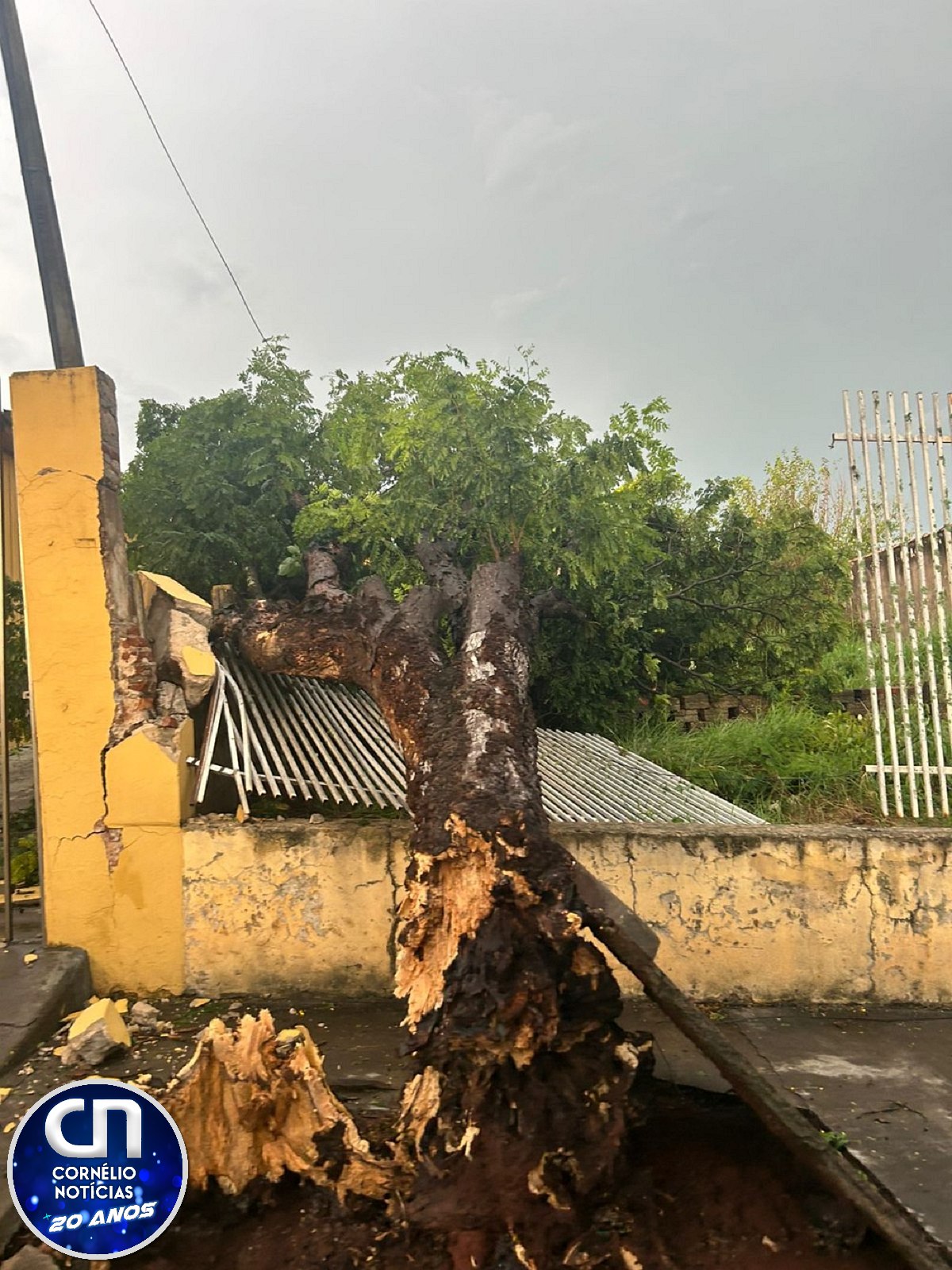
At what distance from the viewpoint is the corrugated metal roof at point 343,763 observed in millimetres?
5055

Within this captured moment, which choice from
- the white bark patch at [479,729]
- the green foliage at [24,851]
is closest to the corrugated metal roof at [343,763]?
the white bark patch at [479,729]

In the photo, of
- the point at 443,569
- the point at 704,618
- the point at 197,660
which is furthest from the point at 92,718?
the point at 704,618

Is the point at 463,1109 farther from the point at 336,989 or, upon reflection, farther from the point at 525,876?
the point at 336,989

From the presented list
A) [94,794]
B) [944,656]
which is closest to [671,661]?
[944,656]

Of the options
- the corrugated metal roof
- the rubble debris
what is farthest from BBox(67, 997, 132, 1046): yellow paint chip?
the rubble debris

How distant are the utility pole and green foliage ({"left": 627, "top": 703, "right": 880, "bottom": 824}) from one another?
691cm

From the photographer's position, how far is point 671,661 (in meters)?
8.43

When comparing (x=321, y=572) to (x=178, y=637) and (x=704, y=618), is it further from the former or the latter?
(x=704, y=618)

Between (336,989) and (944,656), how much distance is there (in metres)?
4.41

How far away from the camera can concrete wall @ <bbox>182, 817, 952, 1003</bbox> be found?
465 cm

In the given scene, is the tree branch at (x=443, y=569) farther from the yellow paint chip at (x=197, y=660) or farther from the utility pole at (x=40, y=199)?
the utility pole at (x=40, y=199)

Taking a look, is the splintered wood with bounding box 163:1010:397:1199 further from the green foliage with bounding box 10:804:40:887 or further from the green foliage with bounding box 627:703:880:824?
the green foliage with bounding box 627:703:880:824

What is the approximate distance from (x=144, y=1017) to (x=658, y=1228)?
9.42ft

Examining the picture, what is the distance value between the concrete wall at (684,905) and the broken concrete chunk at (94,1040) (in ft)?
2.58
